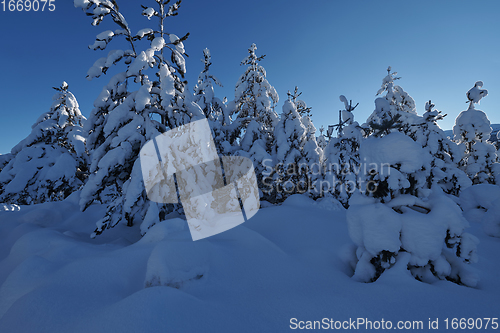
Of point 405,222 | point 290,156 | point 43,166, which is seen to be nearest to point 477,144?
point 290,156

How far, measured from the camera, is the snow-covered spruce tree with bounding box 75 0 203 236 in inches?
180

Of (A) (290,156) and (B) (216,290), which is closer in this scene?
(B) (216,290)

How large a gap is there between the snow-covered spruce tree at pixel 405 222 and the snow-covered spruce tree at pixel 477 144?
12876 millimetres

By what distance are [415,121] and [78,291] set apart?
1317 centimetres

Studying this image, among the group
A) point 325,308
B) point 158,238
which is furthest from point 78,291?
point 325,308

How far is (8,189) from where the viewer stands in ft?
23.9

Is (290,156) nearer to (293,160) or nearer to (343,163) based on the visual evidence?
(293,160)

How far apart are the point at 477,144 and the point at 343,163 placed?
27.9 ft

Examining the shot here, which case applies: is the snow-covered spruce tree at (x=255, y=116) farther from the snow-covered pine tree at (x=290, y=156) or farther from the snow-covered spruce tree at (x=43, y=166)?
the snow-covered spruce tree at (x=43, y=166)

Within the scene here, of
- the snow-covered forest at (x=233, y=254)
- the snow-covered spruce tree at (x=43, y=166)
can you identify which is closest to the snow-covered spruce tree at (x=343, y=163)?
the snow-covered forest at (x=233, y=254)

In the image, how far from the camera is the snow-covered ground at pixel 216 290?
1.65m

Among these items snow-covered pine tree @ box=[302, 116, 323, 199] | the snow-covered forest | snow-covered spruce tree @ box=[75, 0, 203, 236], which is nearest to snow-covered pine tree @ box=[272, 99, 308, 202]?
snow-covered pine tree @ box=[302, 116, 323, 199]

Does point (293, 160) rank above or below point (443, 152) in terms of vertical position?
above

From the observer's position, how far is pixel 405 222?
2.45m
